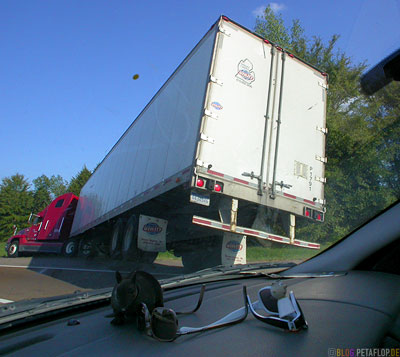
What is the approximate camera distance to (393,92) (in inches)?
66.2

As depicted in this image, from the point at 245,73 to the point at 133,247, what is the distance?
15.6 feet

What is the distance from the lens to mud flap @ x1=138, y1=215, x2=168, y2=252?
7.40 m

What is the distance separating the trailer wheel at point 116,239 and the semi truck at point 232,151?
1.56m

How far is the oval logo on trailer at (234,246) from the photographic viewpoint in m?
5.93

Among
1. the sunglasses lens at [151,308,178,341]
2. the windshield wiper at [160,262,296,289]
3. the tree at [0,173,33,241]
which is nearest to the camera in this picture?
the sunglasses lens at [151,308,178,341]

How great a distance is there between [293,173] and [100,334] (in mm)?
5624

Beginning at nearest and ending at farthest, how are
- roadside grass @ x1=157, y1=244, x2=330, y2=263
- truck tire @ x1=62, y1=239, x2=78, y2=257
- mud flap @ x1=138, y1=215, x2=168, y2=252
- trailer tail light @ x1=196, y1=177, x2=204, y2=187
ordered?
roadside grass @ x1=157, y1=244, x2=330, y2=263 < trailer tail light @ x1=196, y1=177, x2=204, y2=187 < mud flap @ x1=138, y1=215, x2=168, y2=252 < truck tire @ x1=62, y1=239, x2=78, y2=257

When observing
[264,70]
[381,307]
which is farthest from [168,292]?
[264,70]

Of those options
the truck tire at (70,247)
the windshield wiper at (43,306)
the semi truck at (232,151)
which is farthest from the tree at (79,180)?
the windshield wiper at (43,306)

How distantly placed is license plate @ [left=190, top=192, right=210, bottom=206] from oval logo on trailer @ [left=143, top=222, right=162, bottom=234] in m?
1.99

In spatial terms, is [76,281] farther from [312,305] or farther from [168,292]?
[312,305]

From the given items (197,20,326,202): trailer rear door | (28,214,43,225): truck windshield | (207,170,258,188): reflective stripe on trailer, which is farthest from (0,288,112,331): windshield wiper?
(28,214,43,225): truck windshield

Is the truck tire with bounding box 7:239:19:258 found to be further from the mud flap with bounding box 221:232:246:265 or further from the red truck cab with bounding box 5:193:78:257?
the mud flap with bounding box 221:232:246:265

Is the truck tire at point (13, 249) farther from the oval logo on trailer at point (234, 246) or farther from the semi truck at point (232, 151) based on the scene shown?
the oval logo on trailer at point (234, 246)
